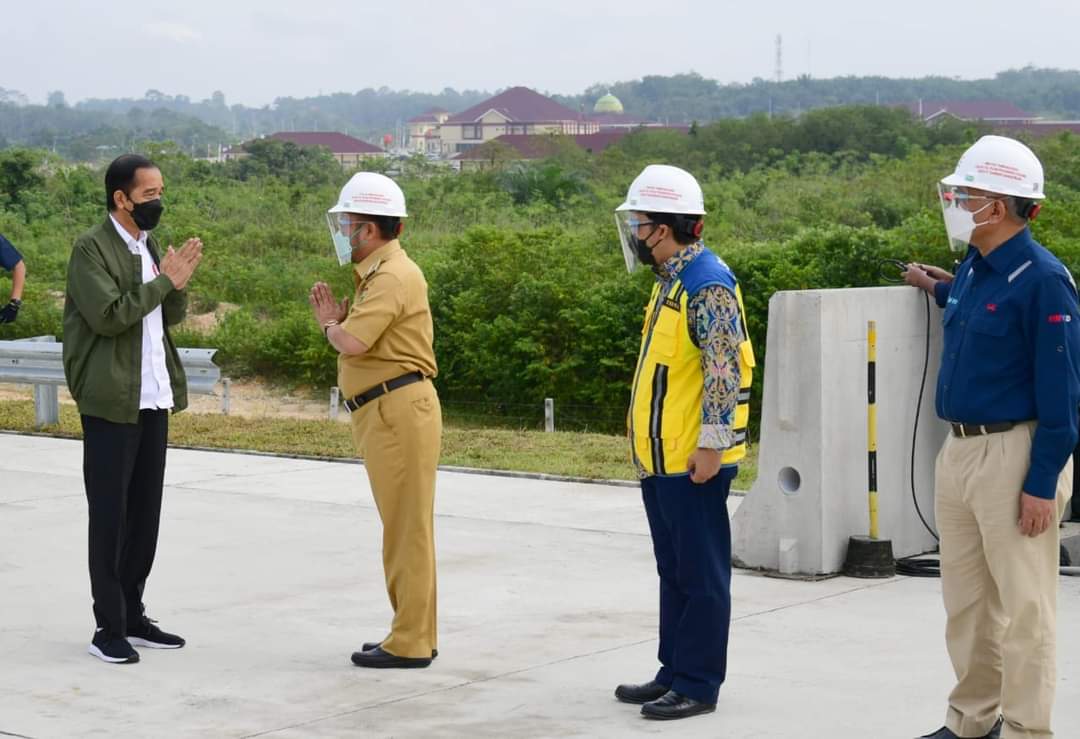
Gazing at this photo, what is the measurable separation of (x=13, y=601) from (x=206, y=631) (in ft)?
4.17

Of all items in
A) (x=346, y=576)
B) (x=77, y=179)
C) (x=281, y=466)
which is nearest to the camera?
(x=346, y=576)

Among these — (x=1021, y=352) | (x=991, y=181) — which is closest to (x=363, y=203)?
(x=991, y=181)

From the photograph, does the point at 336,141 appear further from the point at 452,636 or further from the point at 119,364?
the point at 119,364

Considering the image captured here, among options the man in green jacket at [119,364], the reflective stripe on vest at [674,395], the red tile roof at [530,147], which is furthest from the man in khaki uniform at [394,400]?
the red tile roof at [530,147]

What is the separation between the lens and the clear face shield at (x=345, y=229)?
→ 6.98 m

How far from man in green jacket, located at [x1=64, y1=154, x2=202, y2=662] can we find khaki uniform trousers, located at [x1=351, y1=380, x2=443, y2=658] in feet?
3.22

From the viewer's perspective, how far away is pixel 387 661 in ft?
23.1

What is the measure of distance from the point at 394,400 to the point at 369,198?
853mm

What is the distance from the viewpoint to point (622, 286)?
22.2m

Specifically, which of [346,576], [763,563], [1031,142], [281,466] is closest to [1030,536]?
[763,563]

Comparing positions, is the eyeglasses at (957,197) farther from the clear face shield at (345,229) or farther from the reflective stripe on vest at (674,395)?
the clear face shield at (345,229)

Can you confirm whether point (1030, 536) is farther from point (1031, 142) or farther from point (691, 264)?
point (1031, 142)

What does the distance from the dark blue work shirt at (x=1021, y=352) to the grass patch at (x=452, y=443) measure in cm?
647

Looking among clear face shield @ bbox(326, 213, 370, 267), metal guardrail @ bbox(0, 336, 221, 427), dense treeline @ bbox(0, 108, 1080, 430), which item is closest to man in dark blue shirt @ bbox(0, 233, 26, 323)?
metal guardrail @ bbox(0, 336, 221, 427)
